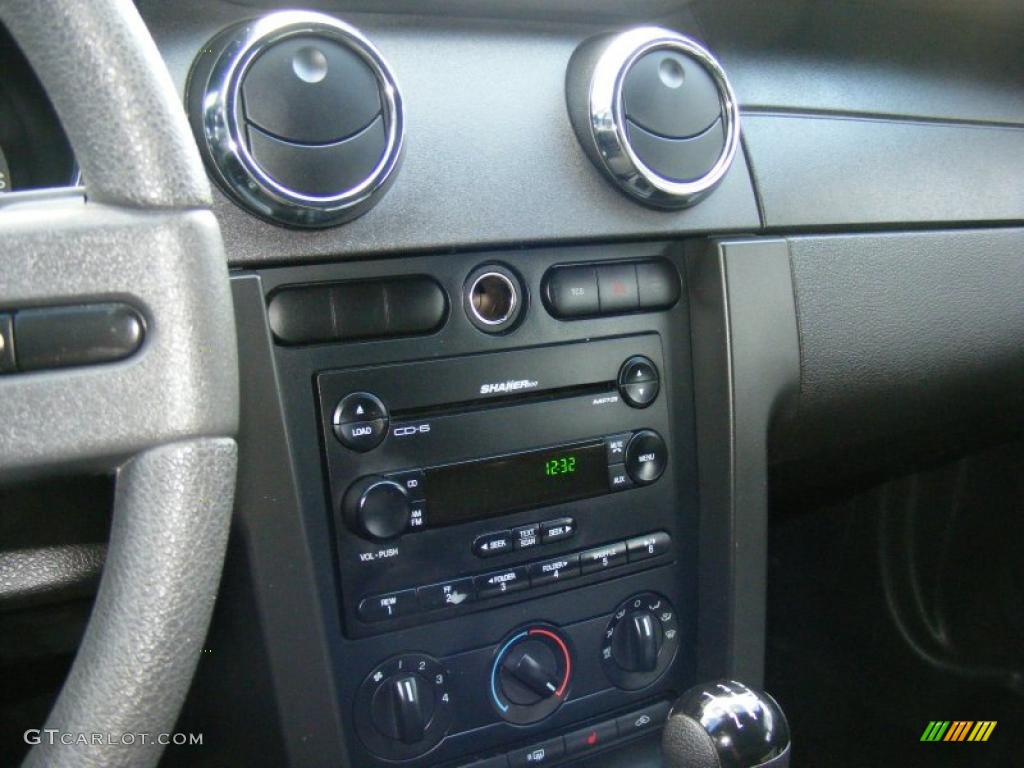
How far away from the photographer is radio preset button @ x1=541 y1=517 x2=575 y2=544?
93 centimetres

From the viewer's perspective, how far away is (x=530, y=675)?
0.94 m

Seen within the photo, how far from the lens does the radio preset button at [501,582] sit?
0.92 meters

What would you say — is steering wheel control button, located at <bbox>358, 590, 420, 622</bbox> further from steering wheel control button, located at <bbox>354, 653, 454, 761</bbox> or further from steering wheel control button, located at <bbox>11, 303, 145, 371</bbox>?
steering wheel control button, located at <bbox>11, 303, 145, 371</bbox>

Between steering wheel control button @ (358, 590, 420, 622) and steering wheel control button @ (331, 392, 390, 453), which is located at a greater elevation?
steering wheel control button @ (331, 392, 390, 453)

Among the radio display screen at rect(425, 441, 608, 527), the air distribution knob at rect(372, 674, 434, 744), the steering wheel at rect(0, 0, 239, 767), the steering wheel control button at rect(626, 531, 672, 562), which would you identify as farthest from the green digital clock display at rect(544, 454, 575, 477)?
the steering wheel at rect(0, 0, 239, 767)

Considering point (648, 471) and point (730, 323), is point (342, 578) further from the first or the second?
point (730, 323)

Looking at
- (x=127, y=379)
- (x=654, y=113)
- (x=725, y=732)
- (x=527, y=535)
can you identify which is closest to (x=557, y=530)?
(x=527, y=535)

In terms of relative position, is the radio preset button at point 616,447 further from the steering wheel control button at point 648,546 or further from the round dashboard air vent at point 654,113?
the round dashboard air vent at point 654,113

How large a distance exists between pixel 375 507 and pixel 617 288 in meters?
0.29

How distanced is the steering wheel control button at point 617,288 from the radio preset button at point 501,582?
0.24 metres

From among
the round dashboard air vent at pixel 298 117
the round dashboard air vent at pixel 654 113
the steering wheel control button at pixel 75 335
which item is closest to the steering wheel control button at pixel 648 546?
the round dashboard air vent at pixel 654 113

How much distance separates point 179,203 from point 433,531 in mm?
405

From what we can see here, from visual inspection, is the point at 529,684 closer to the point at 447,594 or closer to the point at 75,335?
the point at 447,594

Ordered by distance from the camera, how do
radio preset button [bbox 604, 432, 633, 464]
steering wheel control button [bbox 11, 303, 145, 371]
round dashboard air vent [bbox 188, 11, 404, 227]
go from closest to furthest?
steering wheel control button [bbox 11, 303, 145, 371] < round dashboard air vent [bbox 188, 11, 404, 227] < radio preset button [bbox 604, 432, 633, 464]
